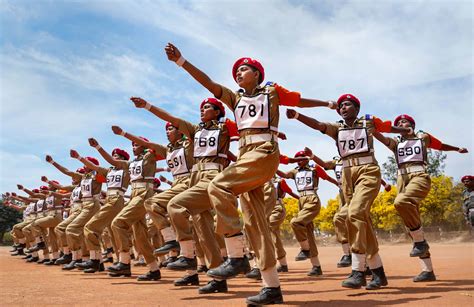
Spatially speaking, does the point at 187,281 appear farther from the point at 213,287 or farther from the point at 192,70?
the point at 192,70

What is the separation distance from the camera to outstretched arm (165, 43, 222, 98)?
215 inches

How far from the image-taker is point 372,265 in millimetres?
6914

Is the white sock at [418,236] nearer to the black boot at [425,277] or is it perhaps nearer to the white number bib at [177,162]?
the black boot at [425,277]

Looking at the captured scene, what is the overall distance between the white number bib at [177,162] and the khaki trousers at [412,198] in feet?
12.7

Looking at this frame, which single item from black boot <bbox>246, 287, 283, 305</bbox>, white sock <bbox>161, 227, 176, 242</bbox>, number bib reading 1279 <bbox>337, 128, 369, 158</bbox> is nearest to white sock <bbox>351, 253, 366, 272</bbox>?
number bib reading 1279 <bbox>337, 128, 369, 158</bbox>

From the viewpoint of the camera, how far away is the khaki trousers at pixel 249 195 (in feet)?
17.2

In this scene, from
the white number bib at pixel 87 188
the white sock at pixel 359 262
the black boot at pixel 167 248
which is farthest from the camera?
the white number bib at pixel 87 188

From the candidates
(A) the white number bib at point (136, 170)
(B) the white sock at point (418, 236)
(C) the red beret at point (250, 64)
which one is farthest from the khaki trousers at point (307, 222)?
(C) the red beret at point (250, 64)

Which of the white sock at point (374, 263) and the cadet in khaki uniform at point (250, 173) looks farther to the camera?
the white sock at point (374, 263)

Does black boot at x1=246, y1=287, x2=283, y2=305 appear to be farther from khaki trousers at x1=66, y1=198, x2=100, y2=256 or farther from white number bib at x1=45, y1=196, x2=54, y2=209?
white number bib at x1=45, y1=196, x2=54, y2=209

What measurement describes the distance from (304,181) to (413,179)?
153 inches

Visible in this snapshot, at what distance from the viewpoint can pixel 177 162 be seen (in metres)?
8.75

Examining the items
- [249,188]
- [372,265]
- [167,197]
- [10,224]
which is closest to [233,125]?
[167,197]

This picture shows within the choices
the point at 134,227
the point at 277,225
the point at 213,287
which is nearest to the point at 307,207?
the point at 277,225
